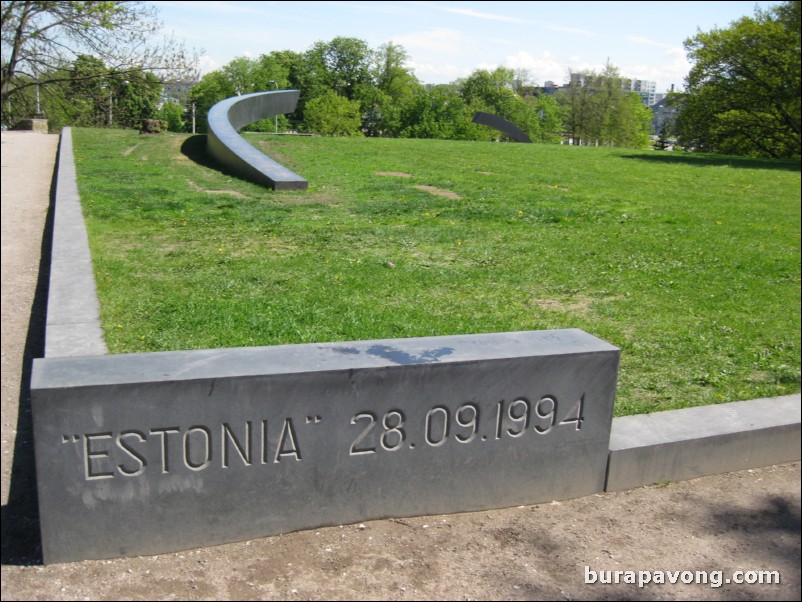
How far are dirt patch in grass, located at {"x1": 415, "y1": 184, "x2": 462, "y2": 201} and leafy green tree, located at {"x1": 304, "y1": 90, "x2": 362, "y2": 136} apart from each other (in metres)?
40.2

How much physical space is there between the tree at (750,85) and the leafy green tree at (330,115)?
28.9 meters

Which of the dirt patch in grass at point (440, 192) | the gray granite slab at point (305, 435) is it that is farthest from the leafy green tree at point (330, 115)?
the gray granite slab at point (305, 435)

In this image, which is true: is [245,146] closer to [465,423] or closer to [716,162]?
[716,162]

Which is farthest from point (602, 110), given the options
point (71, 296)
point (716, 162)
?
point (71, 296)

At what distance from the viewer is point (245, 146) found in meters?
15.6

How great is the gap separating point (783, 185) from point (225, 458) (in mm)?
13274

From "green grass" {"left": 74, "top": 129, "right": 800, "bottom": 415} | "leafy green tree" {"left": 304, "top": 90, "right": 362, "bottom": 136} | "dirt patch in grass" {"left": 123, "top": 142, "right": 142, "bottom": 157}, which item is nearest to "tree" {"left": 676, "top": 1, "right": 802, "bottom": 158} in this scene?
"green grass" {"left": 74, "top": 129, "right": 800, "bottom": 415}

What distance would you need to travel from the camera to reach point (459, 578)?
3.28 metres

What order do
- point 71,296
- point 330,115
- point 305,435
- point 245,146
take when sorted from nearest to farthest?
point 305,435 < point 71,296 < point 245,146 < point 330,115

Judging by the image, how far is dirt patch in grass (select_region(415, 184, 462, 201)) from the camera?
1235cm

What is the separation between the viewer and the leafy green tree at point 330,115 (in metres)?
53.9

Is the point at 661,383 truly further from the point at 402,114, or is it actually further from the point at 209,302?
the point at 402,114

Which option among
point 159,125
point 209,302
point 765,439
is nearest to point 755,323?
point 765,439

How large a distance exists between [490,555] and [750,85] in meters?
24.0
